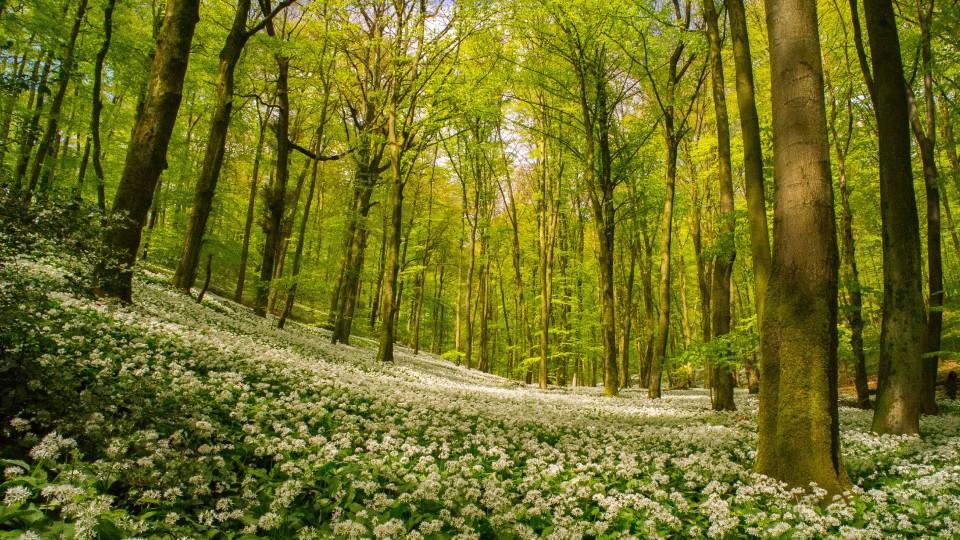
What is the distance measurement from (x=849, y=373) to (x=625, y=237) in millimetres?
19276

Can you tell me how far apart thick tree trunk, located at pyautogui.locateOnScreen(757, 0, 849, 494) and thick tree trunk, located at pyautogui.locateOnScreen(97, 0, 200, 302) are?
10.3 metres

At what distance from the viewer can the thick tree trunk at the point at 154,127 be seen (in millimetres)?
9367

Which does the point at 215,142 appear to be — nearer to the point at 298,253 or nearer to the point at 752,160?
the point at 298,253

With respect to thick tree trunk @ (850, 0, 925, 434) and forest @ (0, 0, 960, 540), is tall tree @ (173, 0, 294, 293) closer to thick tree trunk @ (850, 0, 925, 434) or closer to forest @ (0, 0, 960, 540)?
forest @ (0, 0, 960, 540)

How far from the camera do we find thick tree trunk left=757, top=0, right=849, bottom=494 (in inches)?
218

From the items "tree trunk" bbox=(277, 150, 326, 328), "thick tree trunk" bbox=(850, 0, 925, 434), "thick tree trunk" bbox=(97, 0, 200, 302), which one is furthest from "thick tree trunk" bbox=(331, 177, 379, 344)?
"thick tree trunk" bbox=(850, 0, 925, 434)

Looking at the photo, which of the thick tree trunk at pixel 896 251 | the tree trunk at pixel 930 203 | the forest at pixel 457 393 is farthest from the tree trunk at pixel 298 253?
the tree trunk at pixel 930 203

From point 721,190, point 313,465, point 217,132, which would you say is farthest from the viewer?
point 217,132

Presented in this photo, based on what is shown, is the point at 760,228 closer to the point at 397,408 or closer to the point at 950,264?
the point at 397,408

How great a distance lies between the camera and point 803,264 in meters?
5.60

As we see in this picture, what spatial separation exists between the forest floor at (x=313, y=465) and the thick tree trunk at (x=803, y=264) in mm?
531

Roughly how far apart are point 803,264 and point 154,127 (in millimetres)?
11139

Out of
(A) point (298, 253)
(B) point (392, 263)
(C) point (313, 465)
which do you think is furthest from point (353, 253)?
(C) point (313, 465)

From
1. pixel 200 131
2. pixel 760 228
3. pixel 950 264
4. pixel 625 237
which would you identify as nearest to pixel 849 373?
pixel 950 264
